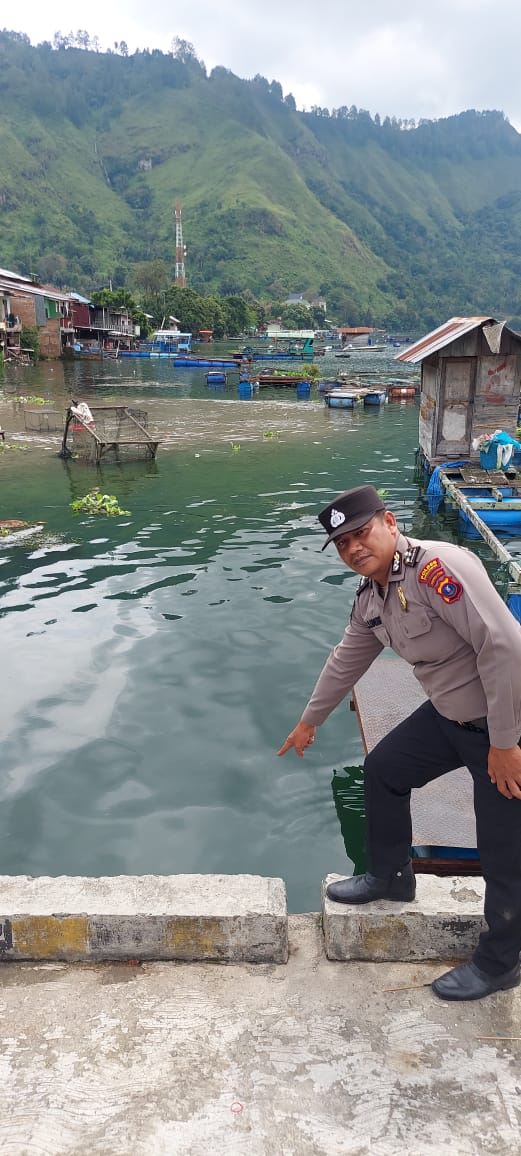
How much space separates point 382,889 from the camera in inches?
138

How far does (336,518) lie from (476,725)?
1098 mm

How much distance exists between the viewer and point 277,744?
23.1 feet

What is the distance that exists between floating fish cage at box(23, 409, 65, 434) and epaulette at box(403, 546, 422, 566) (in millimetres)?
26326

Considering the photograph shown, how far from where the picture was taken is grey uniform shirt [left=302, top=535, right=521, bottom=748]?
8.94ft

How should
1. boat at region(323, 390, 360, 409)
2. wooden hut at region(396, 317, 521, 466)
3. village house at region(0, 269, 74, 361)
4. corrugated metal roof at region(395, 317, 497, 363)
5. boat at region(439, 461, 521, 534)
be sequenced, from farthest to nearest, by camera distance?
1. village house at region(0, 269, 74, 361)
2. boat at region(323, 390, 360, 409)
3. wooden hut at region(396, 317, 521, 466)
4. corrugated metal roof at region(395, 317, 497, 363)
5. boat at region(439, 461, 521, 534)

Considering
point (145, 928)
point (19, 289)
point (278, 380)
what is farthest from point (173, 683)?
point (19, 289)

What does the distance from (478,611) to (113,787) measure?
4633 millimetres

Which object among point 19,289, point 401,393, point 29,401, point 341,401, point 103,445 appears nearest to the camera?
point 103,445

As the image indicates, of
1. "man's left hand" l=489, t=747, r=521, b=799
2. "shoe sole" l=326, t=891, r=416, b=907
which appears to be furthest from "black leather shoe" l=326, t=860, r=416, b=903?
"man's left hand" l=489, t=747, r=521, b=799

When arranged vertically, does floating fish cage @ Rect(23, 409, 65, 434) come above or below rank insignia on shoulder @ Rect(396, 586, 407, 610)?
above

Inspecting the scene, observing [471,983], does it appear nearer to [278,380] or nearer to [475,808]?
[475,808]

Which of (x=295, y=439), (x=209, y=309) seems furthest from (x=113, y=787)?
(x=209, y=309)

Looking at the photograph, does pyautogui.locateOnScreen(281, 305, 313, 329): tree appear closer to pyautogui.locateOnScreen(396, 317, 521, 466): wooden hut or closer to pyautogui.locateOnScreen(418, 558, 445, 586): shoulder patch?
pyautogui.locateOnScreen(396, 317, 521, 466): wooden hut

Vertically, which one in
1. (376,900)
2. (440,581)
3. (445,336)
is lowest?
(376,900)
